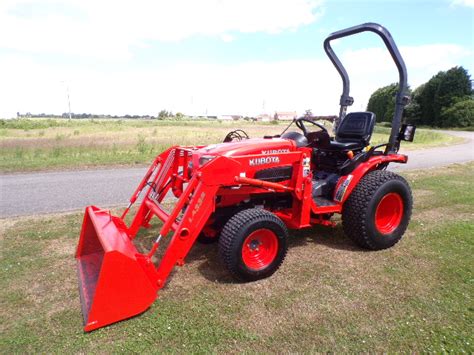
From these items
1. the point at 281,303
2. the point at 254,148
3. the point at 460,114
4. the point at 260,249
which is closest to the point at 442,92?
the point at 460,114

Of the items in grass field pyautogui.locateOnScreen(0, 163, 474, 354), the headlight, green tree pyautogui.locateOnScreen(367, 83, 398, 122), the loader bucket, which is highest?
green tree pyautogui.locateOnScreen(367, 83, 398, 122)

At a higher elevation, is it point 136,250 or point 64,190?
point 136,250

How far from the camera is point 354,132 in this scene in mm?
4641

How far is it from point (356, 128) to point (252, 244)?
2259mm

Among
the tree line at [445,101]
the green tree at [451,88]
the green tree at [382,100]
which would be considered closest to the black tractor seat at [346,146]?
the tree line at [445,101]

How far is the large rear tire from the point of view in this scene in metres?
4.04

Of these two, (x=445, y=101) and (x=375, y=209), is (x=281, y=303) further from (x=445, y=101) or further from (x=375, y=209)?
(x=445, y=101)

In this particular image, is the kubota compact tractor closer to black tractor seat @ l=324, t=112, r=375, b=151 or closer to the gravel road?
black tractor seat @ l=324, t=112, r=375, b=151

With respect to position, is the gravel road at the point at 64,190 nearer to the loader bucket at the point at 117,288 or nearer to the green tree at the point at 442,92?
the loader bucket at the point at 117,288

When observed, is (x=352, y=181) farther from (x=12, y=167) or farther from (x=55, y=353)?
(x=12, y=167)

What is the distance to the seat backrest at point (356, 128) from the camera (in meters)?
4.55

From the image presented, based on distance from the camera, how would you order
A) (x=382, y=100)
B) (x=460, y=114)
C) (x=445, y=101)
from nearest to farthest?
(x=460, y=114) < (x=445, y=101) < (x=382, y=100)

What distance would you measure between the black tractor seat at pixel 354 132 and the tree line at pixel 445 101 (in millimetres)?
44258

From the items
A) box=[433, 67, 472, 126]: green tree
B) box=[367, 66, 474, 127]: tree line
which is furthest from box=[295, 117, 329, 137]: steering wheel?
box=[433, 67, 472, 126]: green tree
